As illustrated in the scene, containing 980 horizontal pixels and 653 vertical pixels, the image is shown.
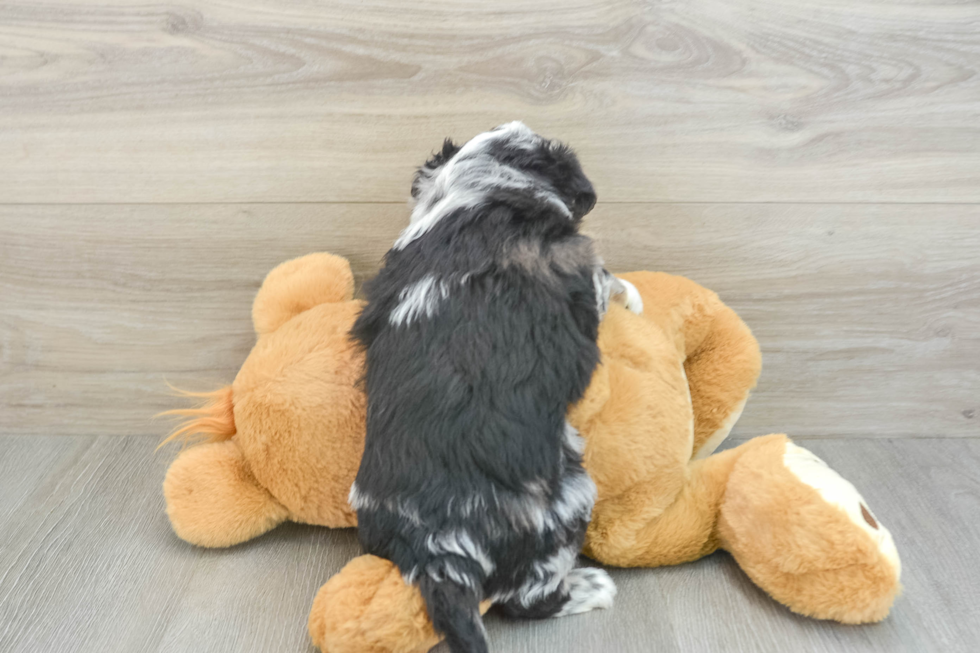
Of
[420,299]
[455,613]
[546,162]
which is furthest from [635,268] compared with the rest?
[455,613]

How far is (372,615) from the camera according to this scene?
714 millimetres

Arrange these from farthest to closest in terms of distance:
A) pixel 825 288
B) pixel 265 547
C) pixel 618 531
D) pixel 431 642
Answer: pixel 825 288 → pixel 265 547 → pixel 618 531 → pixel 431 642

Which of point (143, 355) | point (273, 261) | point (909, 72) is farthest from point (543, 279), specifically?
point (143, 355)

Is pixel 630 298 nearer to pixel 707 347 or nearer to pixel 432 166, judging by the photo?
pixel 707 347

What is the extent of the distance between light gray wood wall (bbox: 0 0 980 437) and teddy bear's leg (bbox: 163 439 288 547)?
27cm

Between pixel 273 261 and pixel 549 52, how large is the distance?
528mm

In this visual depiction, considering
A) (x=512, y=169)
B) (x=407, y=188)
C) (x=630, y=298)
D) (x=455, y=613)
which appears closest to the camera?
(x=455, y=613)

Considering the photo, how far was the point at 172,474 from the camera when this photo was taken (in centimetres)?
94

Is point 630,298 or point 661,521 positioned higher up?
point 630,298

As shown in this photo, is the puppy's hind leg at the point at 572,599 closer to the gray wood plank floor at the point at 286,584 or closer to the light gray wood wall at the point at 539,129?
the gray wood plank floor at the point at 286,584

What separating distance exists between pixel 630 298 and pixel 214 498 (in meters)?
0.62

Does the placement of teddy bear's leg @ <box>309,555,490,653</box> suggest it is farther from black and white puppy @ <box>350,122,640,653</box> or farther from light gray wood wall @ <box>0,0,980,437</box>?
light gray wood wall @ <box>0,0,980,437</box>

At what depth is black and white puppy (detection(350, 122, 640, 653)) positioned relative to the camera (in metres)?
0.73

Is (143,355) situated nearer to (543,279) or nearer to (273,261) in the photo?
(273,261)
